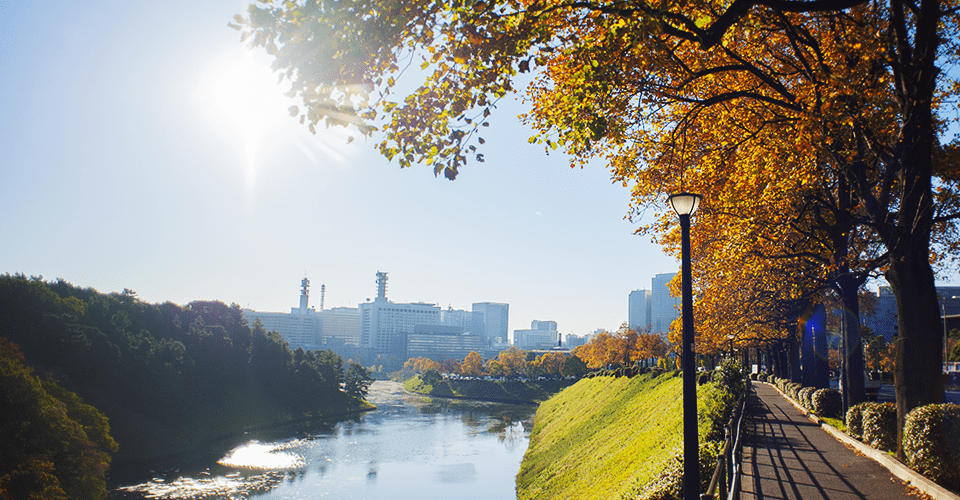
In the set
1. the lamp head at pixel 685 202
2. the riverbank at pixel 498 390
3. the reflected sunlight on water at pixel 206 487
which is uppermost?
the lamp head at pixel 685 202

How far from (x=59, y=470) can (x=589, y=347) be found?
84612 mm

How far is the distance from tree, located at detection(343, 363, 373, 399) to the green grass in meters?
40.7

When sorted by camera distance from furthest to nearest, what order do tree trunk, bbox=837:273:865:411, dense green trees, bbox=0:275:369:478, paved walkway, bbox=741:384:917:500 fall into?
dense green trees, bbox=0:275:369:478
tree trunk, bbox=837:273:865:411
paved walkway, bbox=741:384:917:500

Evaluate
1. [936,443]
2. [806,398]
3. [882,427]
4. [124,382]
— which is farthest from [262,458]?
[936,443]

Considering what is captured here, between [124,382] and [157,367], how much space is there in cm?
354

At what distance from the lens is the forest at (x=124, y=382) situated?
26172 millimetres

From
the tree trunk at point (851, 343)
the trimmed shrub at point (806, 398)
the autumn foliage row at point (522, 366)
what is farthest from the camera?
the autumn foliage row at point (522, 366)

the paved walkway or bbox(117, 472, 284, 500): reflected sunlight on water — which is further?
bbox(117, 472, 284, 500): reflected sunlight on water

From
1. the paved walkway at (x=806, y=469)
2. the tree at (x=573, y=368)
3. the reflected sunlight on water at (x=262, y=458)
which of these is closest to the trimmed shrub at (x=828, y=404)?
the paved walkway at (x=806, y=469)

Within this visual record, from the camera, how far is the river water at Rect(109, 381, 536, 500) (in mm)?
32125

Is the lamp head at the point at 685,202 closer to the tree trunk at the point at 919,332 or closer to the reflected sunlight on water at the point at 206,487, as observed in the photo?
the tree trunk at the point at 919,332

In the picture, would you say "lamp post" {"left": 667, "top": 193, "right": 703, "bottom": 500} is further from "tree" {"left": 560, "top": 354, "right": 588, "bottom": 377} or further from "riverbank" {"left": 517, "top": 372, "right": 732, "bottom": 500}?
"tree" {"left": 560, "top": 354, "right": 588, "bottom": 377}

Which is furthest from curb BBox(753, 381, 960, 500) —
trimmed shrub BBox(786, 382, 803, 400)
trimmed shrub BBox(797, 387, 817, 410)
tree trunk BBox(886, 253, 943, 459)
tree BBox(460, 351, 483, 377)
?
tree BBox(460, 351, 483, 377)

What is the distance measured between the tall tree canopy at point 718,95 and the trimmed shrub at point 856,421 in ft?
13.1
